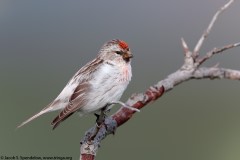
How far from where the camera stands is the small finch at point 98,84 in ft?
14.4

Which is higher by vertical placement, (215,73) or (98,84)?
(98,84)

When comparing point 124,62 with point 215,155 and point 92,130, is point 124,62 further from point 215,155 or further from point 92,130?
point 215,155

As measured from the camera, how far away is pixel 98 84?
4453 mm

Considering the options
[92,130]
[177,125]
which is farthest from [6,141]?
[92,130]

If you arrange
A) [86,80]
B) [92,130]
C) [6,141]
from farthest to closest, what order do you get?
1. [6,141]
2. [86,80]
3. [92,130]

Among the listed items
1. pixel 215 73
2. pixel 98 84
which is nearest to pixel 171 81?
pixel 215 73

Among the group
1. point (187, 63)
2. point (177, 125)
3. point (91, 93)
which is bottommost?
point (187, 63)

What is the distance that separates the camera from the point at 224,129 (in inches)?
303

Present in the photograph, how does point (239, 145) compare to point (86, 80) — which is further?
point (239, 145)

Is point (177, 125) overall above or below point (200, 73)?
above

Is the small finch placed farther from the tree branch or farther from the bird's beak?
the tree branch

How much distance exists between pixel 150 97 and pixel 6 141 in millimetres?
2968

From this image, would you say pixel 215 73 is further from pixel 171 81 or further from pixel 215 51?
pixel 171 81

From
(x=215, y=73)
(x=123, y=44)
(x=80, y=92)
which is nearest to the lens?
(x=215, y=73)
